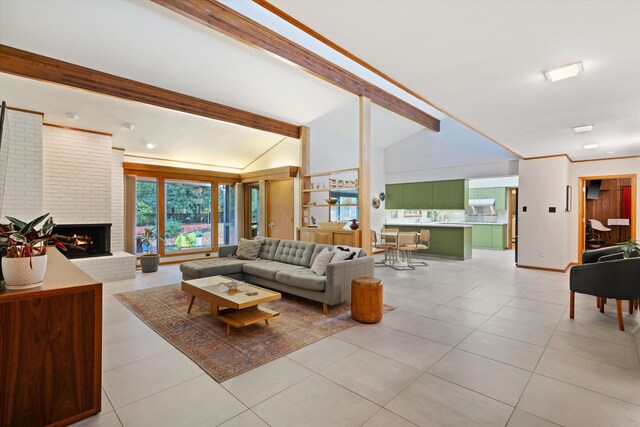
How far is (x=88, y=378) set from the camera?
6.31 feet

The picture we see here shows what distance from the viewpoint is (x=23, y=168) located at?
15.8 feet

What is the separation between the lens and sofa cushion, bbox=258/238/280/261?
5.54 meters

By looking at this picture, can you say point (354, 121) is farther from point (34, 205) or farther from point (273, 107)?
point (34, 205)

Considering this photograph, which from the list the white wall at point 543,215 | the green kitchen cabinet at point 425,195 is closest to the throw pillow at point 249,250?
the green kitchen cabinet at point 425,195

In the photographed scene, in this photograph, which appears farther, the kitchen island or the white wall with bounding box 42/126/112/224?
the kitchen island

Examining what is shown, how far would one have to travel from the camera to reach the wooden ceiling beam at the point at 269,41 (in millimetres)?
3609

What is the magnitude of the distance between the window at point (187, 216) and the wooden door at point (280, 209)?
1728 mm

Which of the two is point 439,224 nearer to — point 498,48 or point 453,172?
point 453,172

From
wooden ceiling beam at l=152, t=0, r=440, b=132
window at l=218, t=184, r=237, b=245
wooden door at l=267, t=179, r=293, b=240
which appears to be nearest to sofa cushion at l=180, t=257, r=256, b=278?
wooden door at l=267, t=179, r=293, b=240

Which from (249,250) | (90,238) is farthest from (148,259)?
(249,250)

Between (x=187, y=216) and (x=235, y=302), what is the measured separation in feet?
18.3

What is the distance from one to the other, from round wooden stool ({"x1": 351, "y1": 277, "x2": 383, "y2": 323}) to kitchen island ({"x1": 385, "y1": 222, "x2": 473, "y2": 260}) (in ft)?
17.8

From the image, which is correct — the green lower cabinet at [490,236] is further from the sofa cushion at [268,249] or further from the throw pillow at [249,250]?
the throw pillow at [249,250]

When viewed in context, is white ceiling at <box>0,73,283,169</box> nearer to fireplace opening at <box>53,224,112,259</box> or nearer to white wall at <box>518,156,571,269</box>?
fireplace opening at <box>53,224,112,259</box>
